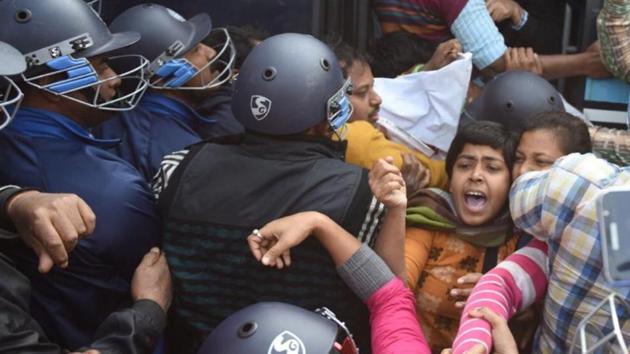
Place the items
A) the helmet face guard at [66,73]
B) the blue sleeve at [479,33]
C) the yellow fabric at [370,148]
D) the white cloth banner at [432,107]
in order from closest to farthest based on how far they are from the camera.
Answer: the helmet face guard at [66,73] < the yellow fabric at [370,148] < the white cloth banner at [432,107] < the blue sleeve at [479,33]

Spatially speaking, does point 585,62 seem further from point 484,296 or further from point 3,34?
point 3,34

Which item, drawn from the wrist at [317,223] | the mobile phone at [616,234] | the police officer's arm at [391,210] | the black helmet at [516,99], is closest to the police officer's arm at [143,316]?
the wrist at [317,223]

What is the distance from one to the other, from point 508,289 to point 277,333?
2.09ft

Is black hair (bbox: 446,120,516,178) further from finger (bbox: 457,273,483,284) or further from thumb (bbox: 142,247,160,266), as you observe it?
thumb (bbox: 142,247,160,266)

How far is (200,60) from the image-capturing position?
3.83 m

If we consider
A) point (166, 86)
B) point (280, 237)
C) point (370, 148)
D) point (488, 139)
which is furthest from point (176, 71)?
point (280, 237)

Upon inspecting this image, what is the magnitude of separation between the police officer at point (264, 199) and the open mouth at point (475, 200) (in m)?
0.54

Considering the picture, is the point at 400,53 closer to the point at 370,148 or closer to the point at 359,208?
the point at 370,148

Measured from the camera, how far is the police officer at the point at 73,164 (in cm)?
278

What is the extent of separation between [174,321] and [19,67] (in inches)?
36.7

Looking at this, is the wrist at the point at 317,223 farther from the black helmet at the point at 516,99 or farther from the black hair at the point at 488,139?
the black helmet at the point at 516,99

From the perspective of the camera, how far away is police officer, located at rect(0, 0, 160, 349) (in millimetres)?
2783

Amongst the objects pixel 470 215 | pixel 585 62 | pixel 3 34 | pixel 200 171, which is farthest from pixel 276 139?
pixel 585 62

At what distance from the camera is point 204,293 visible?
2.78 metres
